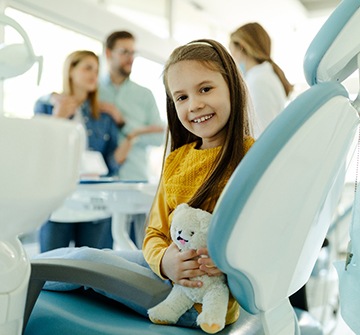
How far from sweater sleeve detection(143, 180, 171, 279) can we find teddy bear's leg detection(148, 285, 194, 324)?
0.10 meters

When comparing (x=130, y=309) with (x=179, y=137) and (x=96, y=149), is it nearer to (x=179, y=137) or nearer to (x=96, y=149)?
(x=179, y=137)

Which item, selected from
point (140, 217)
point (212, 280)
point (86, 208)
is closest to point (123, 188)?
point (86, 208)

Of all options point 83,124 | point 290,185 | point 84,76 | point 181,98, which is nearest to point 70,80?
point 84,76

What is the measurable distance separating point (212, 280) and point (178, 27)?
16.0ft

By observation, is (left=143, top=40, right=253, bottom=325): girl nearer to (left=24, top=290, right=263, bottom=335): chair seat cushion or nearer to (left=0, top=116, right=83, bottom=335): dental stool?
(left=24, top=290, right=263, bottom=335): chair seat cushion

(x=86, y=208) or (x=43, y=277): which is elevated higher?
(x=43, y=277)

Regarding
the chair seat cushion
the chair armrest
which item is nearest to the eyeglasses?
the chair seat cushion

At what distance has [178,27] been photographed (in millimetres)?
5469

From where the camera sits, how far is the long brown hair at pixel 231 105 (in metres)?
0.98

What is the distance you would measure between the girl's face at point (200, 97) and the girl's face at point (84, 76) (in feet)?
5.81

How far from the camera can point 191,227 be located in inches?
35.6

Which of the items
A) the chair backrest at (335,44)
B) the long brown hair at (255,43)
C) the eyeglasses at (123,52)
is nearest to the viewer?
the chair backrest at (335,44)

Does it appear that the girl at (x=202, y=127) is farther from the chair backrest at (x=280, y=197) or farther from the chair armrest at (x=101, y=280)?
the chair backrest at (x=280, y=197)

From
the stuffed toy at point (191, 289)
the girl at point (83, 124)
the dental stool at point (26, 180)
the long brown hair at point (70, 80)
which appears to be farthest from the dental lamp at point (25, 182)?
the long brown hair at point (70, 80)
